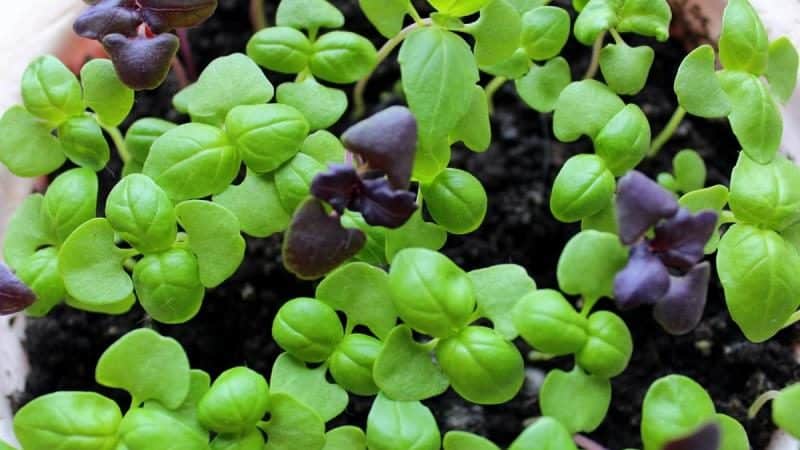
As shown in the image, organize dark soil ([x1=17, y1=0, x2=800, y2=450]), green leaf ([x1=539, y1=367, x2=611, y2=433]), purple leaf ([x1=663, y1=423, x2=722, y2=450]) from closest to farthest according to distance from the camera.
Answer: purple leaf ([x1=663, y1=423, x2=722, y2=450]), green leaf ([x1=539, y1=367, x2=611, y2=433]), dark soil ([x1=17, y1=0, x2=800, y2=450])

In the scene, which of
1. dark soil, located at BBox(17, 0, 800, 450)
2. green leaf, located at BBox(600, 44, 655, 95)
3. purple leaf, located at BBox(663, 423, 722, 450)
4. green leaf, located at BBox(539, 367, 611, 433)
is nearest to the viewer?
purple leaf, located at BBox(663, 423, 722, 450)

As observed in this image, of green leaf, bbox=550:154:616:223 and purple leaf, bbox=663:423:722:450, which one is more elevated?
green leaf, bbox=550:154:616:223

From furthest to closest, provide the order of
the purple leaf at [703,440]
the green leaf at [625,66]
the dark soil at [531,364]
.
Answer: the dark soil at [531,364]
the green leaf at [625,66]
the purple leaf at [703,440]

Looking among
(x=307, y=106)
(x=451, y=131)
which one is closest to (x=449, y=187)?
(x=451, y=131)

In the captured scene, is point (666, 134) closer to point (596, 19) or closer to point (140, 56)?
point (596, 19)

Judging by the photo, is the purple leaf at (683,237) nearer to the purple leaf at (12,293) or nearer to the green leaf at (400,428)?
the green leaf at (400,428)

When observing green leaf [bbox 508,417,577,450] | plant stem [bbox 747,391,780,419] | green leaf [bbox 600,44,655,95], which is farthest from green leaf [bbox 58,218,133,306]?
plant stem [bbox 747,391,780,419]

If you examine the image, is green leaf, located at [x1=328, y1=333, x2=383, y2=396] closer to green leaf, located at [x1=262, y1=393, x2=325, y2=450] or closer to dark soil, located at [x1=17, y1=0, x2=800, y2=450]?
green leaf, located at [x1=262, y1=393, x2=325, y2=450]

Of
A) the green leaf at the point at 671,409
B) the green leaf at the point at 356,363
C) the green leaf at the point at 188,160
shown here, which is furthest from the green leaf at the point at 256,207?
the green leaf at the point at 671,409
